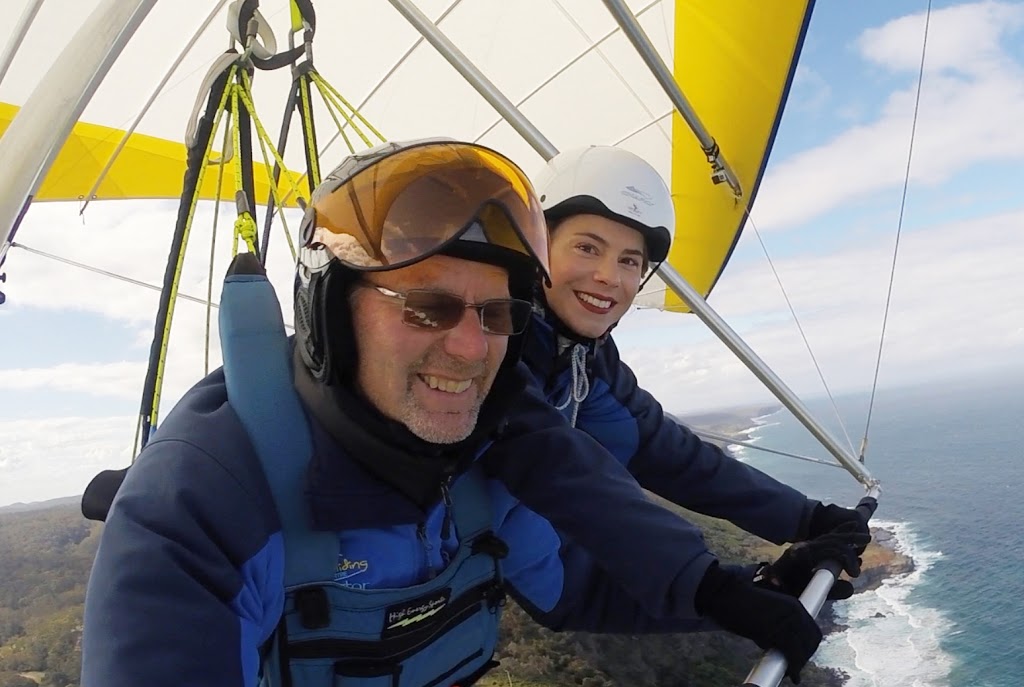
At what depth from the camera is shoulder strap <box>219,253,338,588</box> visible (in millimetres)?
1015

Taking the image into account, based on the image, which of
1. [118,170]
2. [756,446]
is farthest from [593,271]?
[118,170]

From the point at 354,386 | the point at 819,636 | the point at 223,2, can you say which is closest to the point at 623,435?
the point at 819,636

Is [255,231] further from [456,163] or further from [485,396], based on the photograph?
[485,396]

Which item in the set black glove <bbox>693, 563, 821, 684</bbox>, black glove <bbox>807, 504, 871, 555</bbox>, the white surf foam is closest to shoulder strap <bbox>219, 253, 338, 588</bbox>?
black glove <bbox>693, 563, 821, 684</bbox>

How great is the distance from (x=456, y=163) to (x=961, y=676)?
6229mm

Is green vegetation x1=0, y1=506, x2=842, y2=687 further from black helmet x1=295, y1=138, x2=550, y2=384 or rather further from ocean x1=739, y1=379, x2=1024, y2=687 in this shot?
black helmet x1=295, y1=138, x2=550, y2=384

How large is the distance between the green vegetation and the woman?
5316mm

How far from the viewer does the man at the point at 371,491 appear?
84cm

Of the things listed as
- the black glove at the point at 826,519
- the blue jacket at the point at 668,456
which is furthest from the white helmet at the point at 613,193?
the black glove at the point at 826,519

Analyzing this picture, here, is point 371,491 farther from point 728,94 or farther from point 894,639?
point 894,639

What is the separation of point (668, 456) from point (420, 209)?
4.90 ft

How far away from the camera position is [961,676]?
5.11 m

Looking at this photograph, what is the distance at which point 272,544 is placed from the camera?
98 cm

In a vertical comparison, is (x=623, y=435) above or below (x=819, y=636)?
above
